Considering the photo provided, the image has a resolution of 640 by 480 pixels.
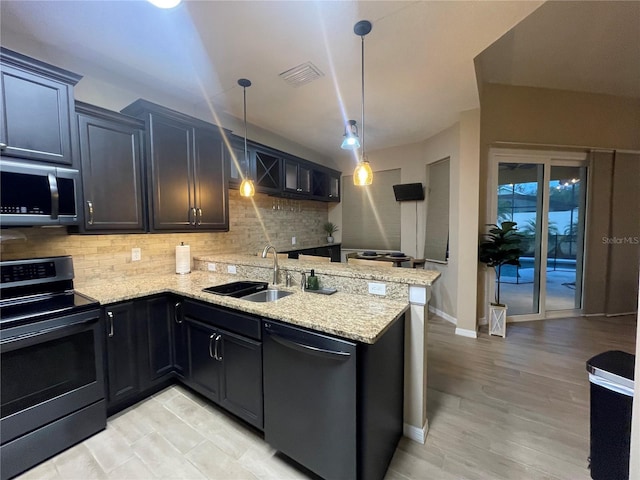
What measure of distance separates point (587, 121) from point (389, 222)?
3188 millimetres

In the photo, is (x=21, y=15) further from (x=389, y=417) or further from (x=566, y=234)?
(x=566, y=234)

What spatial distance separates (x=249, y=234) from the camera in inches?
154

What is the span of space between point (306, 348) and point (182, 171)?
2.20 metres

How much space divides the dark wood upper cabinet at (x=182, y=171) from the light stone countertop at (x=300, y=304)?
0.58m

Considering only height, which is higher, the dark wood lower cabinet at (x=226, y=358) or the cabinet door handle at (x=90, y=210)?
the cabinet door handle at (x=90, y=210)

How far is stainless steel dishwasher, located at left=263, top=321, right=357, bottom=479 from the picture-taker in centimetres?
131

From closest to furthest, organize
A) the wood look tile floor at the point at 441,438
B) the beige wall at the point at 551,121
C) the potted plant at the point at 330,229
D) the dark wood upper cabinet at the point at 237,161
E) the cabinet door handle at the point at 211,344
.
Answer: the wood look tile floor at the point at 441,438 → the cabinet door handle at the point at 211,344 → the dark wood upper cabinet at the point at 237,161 → the beige wall at the point at 551,121 → the potted plant at the point at 330,229

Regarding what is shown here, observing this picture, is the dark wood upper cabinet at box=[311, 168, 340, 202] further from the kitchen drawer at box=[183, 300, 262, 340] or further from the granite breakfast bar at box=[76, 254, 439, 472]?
the kitchen drawer at box=[183, 300, 262, 340]

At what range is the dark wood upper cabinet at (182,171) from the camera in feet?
8.02

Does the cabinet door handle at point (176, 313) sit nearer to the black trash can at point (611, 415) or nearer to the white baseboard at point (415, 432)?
the white baseboard at point (415, 432)

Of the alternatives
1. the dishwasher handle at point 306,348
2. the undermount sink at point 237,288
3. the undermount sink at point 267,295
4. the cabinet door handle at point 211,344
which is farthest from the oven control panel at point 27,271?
the dishwasher handle at point 306,348

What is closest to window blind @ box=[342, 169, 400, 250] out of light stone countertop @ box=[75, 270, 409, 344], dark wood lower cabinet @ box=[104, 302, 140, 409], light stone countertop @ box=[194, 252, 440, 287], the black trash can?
light stone countertop @ box=[194, 252, 440, 287]

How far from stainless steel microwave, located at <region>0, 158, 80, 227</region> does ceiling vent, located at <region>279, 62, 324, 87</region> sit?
74.7 inches

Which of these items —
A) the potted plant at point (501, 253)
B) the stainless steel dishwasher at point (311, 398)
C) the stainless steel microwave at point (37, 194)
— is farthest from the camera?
the potted plant at point (501, 253)
